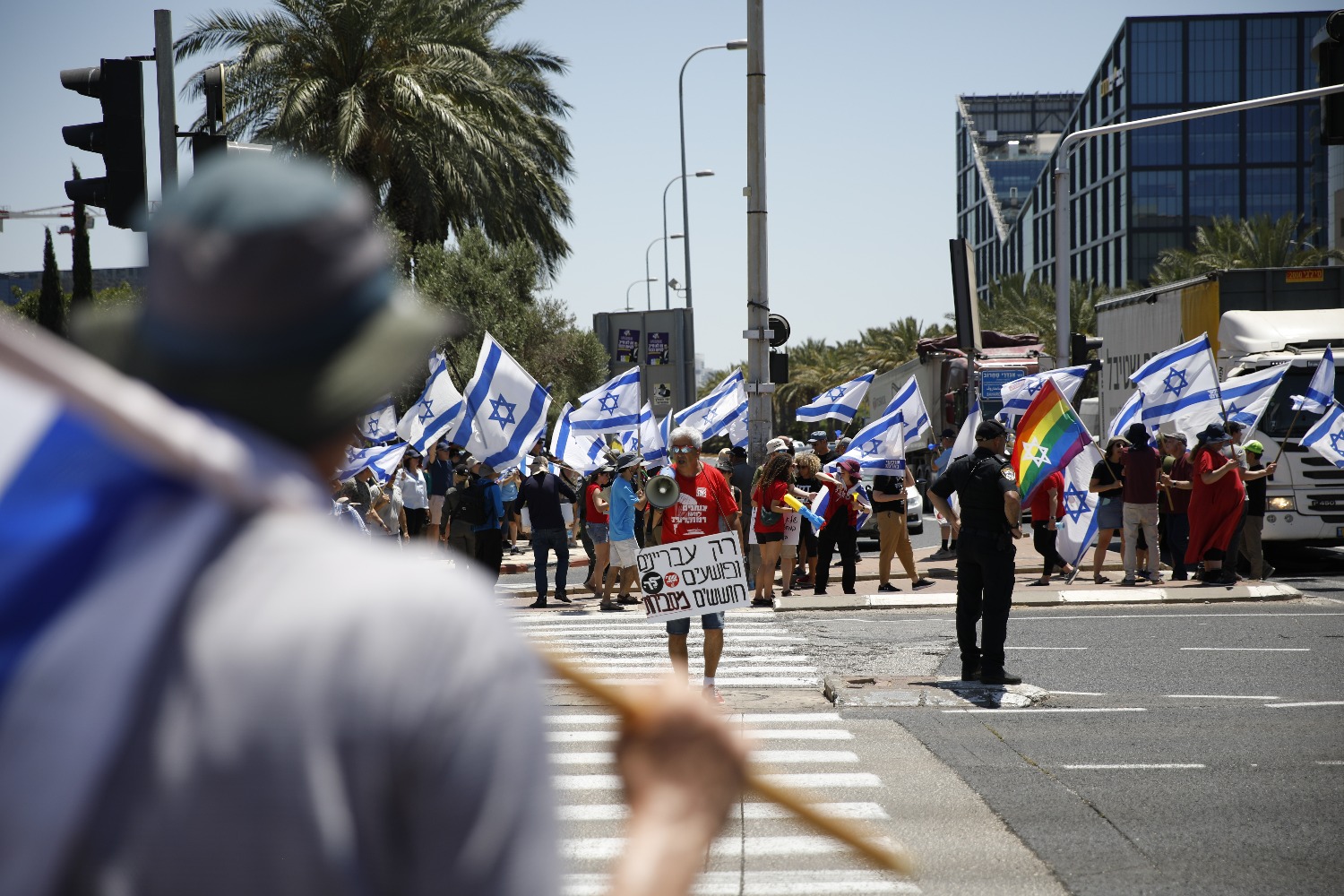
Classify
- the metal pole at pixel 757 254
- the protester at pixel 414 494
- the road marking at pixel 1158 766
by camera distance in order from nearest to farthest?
1. the road marking at pixel 1158 766
2. the metal pole at pixel 757 254
3. the protester at pixel 414 494

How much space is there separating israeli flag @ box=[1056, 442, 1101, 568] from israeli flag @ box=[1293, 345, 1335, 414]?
327 centimetres

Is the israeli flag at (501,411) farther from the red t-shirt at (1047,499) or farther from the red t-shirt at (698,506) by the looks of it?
the red t-shirt at (1047,499)

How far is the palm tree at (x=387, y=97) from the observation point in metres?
23.0

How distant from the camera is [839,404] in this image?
76.0 ft

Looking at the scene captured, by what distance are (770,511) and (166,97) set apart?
872cm

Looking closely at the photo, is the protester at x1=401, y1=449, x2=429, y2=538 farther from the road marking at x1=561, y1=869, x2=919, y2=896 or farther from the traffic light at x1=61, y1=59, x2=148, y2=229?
the road marking at x1=561, y1=869, x2=919, y2=896

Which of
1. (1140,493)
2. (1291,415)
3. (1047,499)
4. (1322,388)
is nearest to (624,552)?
(1047,499)

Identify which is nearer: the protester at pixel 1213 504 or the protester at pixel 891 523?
the protester at pixel 1213 504

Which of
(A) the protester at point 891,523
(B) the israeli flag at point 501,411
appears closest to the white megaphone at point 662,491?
(B) the israeli flag at point 501,411

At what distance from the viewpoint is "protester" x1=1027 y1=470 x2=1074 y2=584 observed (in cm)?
1698

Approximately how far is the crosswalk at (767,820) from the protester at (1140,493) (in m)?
8.79

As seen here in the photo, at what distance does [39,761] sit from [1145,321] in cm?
2437

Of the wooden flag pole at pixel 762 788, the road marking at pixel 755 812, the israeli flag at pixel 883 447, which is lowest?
the road marking at pixel 755 812

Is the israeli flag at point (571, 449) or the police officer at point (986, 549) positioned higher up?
the israeli flag at point (571, 449)
